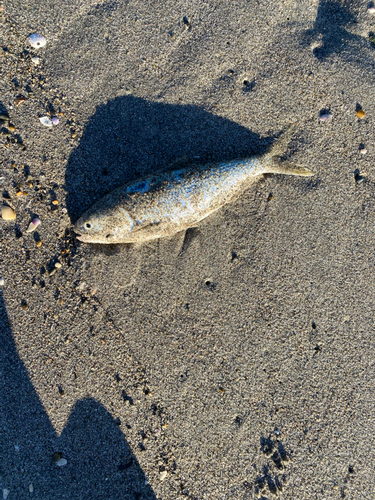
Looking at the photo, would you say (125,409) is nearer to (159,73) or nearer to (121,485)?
(121,485)

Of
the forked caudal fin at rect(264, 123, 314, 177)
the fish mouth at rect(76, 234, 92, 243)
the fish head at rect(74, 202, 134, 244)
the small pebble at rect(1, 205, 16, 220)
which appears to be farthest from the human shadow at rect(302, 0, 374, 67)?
the small pebble at rect(1, 205, 16, 220)

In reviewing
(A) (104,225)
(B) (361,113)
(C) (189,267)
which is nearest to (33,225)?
(A) (104,225)

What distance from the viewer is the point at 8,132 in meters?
3.38

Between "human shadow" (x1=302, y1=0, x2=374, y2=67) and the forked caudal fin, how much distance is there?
3.34 feet

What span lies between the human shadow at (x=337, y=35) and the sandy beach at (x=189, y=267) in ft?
0.09

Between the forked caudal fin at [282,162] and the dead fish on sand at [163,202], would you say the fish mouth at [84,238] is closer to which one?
the dead fish on sand at [163,202]

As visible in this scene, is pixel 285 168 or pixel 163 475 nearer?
pixel 163 475

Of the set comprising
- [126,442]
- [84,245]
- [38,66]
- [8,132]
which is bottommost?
[126,442]

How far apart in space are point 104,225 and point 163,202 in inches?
28.0

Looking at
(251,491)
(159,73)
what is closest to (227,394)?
(251,491)

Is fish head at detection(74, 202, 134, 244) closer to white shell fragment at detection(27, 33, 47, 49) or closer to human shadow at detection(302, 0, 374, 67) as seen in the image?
white shell fragment at detection(27, 33, 47, 49)

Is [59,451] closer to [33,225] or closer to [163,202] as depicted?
[33,225]

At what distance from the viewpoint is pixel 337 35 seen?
3475 mm

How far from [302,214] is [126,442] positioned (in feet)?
11.0
